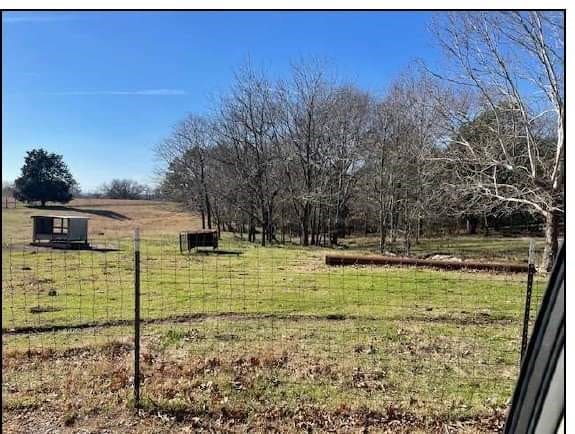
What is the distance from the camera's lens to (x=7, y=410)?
1.50 meters

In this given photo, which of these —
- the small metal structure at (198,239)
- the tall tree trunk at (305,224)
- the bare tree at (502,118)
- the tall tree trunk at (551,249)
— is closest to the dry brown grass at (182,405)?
the tall tree trunk at (551,249)

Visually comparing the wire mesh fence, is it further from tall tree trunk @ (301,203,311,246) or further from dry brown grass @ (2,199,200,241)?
tall tree trunk @ (301,203,311,246)

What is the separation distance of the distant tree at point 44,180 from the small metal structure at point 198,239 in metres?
4.88

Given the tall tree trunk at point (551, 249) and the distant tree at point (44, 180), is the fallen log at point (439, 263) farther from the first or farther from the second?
the distant tree at point (44, 180)

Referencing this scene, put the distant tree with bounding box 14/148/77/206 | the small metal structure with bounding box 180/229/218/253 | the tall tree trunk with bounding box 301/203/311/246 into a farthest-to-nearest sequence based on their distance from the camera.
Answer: the tall tree trunk with bounding box 301/203/311/246, the small metal structure with bounding box 180/229/218/253, the distant tree with bounding box 14/148/77/206

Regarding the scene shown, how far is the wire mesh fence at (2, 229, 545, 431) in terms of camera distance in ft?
5.18

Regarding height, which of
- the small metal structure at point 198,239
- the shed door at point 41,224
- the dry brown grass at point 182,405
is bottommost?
the dry brown grass at point 182,405

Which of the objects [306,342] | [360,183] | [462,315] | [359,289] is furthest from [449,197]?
[306,342]

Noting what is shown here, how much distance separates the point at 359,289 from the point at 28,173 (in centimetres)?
332

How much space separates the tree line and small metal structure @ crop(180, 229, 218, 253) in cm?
44

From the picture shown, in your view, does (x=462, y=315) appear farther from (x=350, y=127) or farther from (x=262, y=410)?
(x=350, y=127)

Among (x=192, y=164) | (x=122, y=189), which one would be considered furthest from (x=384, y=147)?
(x=122, y=189)

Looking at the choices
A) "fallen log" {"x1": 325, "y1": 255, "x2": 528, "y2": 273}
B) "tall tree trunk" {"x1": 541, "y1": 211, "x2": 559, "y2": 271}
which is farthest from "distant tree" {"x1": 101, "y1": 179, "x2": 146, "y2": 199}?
"fallen log" {"x1": 325, "y1": 255, "x2": 528, "y2": 273}

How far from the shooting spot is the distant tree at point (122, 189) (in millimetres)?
1634
